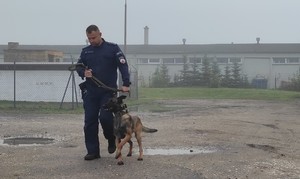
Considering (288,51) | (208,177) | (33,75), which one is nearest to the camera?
(208,177)

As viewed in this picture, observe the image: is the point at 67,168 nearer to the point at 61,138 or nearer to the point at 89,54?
the point at 89,54

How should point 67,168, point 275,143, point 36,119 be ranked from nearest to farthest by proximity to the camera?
point 67,168
point 275,143
point 36,119

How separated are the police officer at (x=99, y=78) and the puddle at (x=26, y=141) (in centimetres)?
278

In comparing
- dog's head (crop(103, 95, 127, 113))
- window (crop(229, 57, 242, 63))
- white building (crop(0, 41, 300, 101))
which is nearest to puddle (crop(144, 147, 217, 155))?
dog's head (crop(103, 95, 127, 113))

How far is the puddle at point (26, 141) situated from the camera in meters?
10.7

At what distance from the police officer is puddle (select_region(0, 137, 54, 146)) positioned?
9.11 ft

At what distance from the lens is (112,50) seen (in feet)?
27.1

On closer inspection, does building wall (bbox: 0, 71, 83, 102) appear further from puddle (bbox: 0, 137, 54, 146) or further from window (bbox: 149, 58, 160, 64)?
window (bbox: 149, 58, 160, 64)

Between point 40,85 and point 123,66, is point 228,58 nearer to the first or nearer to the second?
point 40,85

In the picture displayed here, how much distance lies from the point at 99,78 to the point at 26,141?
368 centimetres

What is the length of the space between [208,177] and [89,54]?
9.33ft

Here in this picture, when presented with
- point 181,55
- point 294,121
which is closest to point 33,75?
point 294,121

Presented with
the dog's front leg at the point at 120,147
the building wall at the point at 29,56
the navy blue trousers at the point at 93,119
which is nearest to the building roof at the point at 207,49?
the building wall at the point at 29,56

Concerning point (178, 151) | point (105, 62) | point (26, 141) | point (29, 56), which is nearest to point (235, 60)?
point (29, 56)
